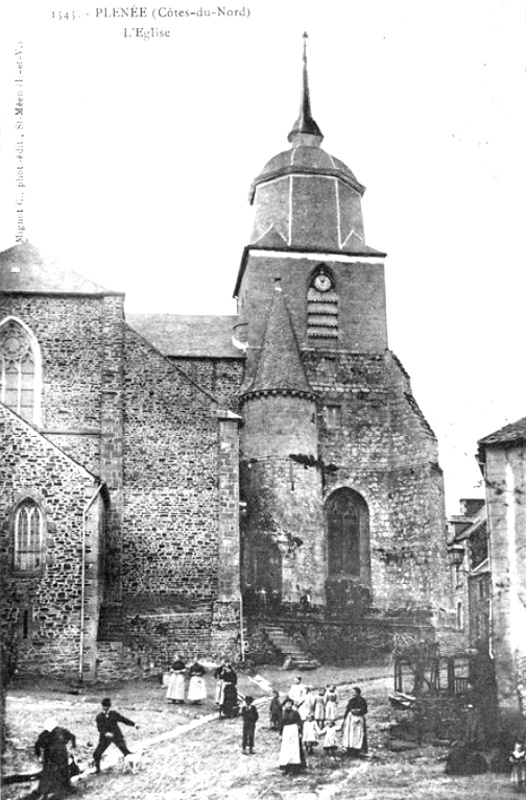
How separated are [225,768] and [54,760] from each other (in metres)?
2.71

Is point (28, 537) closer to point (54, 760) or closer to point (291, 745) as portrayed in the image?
point (54, 760)

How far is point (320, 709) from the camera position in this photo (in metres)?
21.6

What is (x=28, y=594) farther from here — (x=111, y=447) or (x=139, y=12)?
(x=139, y=12)

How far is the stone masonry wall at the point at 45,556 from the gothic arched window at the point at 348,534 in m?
11.7

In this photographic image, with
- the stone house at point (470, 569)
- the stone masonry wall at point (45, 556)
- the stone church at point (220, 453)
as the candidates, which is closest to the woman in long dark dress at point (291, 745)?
the stone church at point (220, 453)

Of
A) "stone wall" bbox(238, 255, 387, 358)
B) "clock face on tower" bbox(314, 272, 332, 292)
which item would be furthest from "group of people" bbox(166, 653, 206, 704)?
"clock face on tower" bbox(314, 272, 332, 292)

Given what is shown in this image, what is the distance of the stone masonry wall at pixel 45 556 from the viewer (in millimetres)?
27828

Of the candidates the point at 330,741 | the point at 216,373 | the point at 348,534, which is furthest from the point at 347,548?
the point at 330,741

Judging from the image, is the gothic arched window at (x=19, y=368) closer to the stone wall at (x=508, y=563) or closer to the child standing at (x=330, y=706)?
the child standing at (x=330, y=706)

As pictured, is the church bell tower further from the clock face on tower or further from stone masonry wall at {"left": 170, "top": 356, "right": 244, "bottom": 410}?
stone masonry wall at {"left": 170, "top": 356, "right": 244, "bottom": 410}

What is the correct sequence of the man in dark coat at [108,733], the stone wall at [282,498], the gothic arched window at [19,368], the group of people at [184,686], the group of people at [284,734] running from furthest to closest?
the stone wall at [282,498]
the gothic arched window at [19,368]
the group of people at [184,686]
the man in dark coat at [108,733]
the group of people at [284,734]

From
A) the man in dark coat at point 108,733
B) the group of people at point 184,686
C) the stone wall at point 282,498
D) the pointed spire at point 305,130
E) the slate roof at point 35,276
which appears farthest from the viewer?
the pointed spire at point 305,130

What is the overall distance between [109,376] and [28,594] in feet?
28.7

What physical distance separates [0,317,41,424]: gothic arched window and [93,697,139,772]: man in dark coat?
15654 mm
